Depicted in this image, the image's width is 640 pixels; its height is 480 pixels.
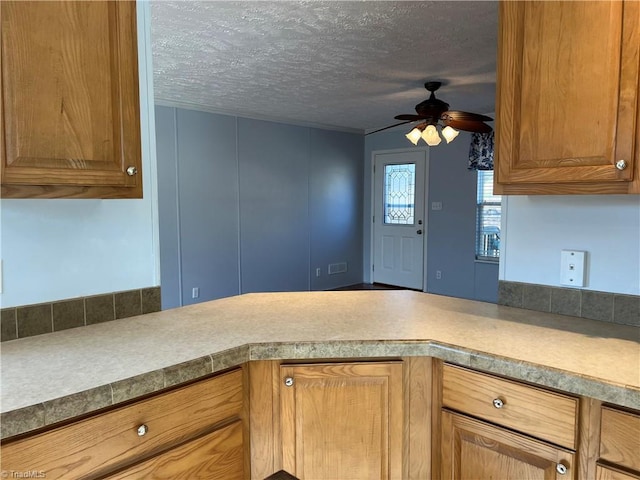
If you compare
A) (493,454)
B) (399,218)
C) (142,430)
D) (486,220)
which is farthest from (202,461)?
(399,218)

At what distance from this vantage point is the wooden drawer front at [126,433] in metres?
0.98

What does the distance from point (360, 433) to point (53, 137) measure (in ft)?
4.01

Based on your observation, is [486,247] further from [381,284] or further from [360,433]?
[360,433]

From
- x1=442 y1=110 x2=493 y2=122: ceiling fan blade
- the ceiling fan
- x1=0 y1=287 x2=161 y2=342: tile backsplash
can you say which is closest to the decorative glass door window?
the ceiling fan

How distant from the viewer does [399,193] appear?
655 cm

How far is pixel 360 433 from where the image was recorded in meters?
1.42

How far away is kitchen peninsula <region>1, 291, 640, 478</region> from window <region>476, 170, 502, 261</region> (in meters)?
4.03

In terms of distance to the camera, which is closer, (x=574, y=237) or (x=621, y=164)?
(x=621, y=164)

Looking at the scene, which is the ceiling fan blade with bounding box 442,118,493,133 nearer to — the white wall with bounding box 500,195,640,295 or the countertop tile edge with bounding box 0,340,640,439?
the white wall with bounding box 500,195,640,295

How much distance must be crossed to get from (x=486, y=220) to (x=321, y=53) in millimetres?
3379

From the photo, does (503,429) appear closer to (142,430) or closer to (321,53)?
(142,430)

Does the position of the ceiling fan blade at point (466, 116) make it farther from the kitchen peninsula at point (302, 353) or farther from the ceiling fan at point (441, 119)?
the kitchen peninsula at point (302, 353)

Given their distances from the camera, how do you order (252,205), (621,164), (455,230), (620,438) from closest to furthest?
(620,438)
(621,164)
(252,205)
(455,230)

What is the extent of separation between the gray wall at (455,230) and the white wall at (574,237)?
3.95 meters
